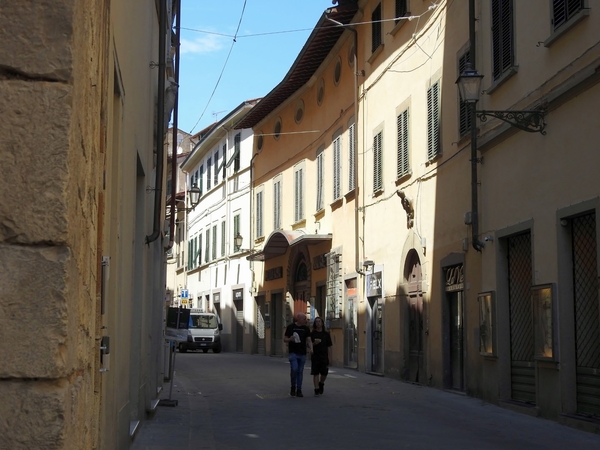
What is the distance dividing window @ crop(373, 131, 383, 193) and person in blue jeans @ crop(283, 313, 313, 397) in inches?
256

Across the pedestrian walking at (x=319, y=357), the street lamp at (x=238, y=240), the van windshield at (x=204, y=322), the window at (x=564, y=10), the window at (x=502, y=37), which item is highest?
the window at (x=502, y=37)

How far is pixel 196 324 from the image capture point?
141ft

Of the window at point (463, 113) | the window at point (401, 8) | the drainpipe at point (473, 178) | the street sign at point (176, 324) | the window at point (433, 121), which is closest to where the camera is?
the street sign at point (176, 324)

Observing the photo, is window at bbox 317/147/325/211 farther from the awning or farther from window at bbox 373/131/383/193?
window at bbox 373/131/383/193

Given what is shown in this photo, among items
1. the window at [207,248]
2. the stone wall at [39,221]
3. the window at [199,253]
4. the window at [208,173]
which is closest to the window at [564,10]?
the stone wall at [39,221]

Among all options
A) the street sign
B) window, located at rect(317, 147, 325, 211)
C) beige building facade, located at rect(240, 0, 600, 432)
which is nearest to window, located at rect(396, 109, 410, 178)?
beige building facade, located at rect(240, 0, 600, 432)

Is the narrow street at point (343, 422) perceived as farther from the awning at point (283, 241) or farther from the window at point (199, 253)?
the window at point (199, 253)

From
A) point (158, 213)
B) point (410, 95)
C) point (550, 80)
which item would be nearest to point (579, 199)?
point (550, 80)

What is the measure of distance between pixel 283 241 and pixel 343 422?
20.2 meters

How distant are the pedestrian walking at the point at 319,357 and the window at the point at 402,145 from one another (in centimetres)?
495

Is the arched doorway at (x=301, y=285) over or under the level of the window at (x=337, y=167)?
under

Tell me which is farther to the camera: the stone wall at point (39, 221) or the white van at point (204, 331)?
the white van at point (204, 331)

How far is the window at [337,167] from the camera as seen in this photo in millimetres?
27906

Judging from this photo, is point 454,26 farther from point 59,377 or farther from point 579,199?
point 59,377
